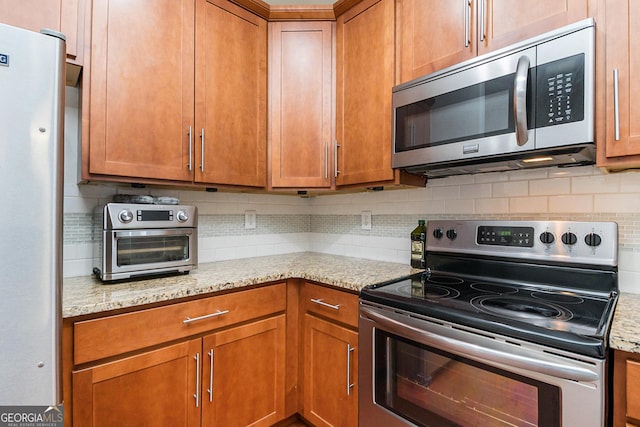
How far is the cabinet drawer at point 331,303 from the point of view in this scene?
144 centimetres

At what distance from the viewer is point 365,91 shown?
1.72 metres

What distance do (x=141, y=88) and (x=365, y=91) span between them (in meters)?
1.07

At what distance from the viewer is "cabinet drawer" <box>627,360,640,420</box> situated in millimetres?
792

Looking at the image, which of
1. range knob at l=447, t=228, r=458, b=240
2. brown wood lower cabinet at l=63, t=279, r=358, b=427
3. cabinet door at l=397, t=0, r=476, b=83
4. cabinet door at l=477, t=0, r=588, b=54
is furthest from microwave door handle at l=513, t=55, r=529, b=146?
brown wood lower cabinet at l=63, t=279, r=358, b=427

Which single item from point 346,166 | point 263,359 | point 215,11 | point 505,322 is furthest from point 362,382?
point 215,11

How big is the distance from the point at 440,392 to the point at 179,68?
1.75 meters

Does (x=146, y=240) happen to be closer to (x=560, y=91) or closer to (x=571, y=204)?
(x=560, y=91)

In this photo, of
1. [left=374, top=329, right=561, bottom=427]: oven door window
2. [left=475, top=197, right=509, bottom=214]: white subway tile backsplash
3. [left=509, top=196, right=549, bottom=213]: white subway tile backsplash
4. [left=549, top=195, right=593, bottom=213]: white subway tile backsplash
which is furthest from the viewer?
[left=475, top=197, right=509, bottom=214]: white subway tile backsplash

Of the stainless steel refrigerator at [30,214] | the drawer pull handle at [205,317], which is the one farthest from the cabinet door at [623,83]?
the stainless steel refrigerator at [30,214]

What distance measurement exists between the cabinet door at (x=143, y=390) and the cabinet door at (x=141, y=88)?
30.2 inches

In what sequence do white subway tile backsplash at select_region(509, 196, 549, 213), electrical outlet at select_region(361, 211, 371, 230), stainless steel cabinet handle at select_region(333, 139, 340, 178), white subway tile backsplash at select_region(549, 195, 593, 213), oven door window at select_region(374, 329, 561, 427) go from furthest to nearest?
electrical outlet at select_region(361, 211, 371, 230), stainless steel cabinet handle at select_region(333, 139, 340, 178), white subway tile backsplash at select_region(509, 196, 549, 213), white subway tile backsplash at select_region(549, 195, 593, 213), oven door window at select_region(374, 329, 561, 427)

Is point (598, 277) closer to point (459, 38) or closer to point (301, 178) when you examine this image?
point (459, 38)

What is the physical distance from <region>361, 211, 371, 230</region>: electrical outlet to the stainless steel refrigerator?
1.60 metres

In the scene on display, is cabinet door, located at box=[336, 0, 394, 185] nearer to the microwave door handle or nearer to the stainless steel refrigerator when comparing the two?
the microwave door handle
